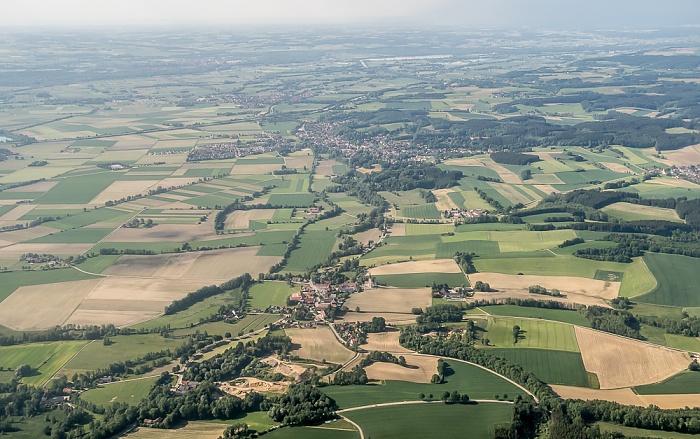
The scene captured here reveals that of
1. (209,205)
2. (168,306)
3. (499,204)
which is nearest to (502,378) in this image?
(168,306)

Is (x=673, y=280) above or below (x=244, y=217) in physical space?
above

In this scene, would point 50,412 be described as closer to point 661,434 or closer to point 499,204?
point 661,434

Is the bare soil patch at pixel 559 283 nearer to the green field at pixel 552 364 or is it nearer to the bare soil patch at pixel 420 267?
the bare soil patch at pixel 420 267

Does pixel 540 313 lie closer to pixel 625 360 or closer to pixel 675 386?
pixel 625 360

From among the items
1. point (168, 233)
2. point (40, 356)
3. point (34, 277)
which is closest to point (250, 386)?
point (40, 356)

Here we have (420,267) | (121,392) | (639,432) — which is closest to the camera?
(639,432)

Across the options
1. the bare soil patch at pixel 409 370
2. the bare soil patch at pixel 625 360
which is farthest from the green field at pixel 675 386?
the bare soil patch at pixel 409 370
